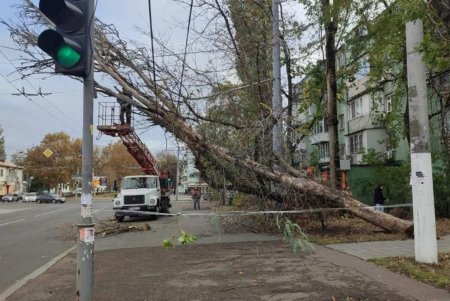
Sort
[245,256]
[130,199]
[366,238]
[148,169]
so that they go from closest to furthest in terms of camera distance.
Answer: [245,256] < [366,238] < [130,199] < [148,169]

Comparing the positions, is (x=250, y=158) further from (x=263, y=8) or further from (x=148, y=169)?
(x=148, y=169)

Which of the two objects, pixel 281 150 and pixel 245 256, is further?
pixel 281 150

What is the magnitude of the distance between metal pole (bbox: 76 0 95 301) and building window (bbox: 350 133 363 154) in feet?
135

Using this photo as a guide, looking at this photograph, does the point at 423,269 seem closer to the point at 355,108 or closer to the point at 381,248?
A: the point at 381,248

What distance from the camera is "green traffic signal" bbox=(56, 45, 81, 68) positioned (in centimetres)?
553

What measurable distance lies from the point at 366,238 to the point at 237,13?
1087 centimetres

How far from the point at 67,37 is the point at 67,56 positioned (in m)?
0.22

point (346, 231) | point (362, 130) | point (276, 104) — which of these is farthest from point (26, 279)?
point (362, 130)

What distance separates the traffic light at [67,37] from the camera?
17.8ft

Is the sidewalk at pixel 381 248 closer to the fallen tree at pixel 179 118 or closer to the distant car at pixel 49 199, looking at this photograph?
the fallen tree at pixel 179 118

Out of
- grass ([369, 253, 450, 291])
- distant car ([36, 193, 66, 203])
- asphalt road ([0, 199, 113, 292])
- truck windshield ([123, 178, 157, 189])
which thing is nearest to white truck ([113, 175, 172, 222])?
truck windshield ([123, 178, 157, 189])

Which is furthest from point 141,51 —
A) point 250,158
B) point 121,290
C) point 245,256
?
point 121,290

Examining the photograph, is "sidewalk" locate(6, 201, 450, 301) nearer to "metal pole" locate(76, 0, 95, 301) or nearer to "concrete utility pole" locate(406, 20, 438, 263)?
"concrete utility pole" locate(406, 20, 438, 263)

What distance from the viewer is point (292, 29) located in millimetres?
21641
